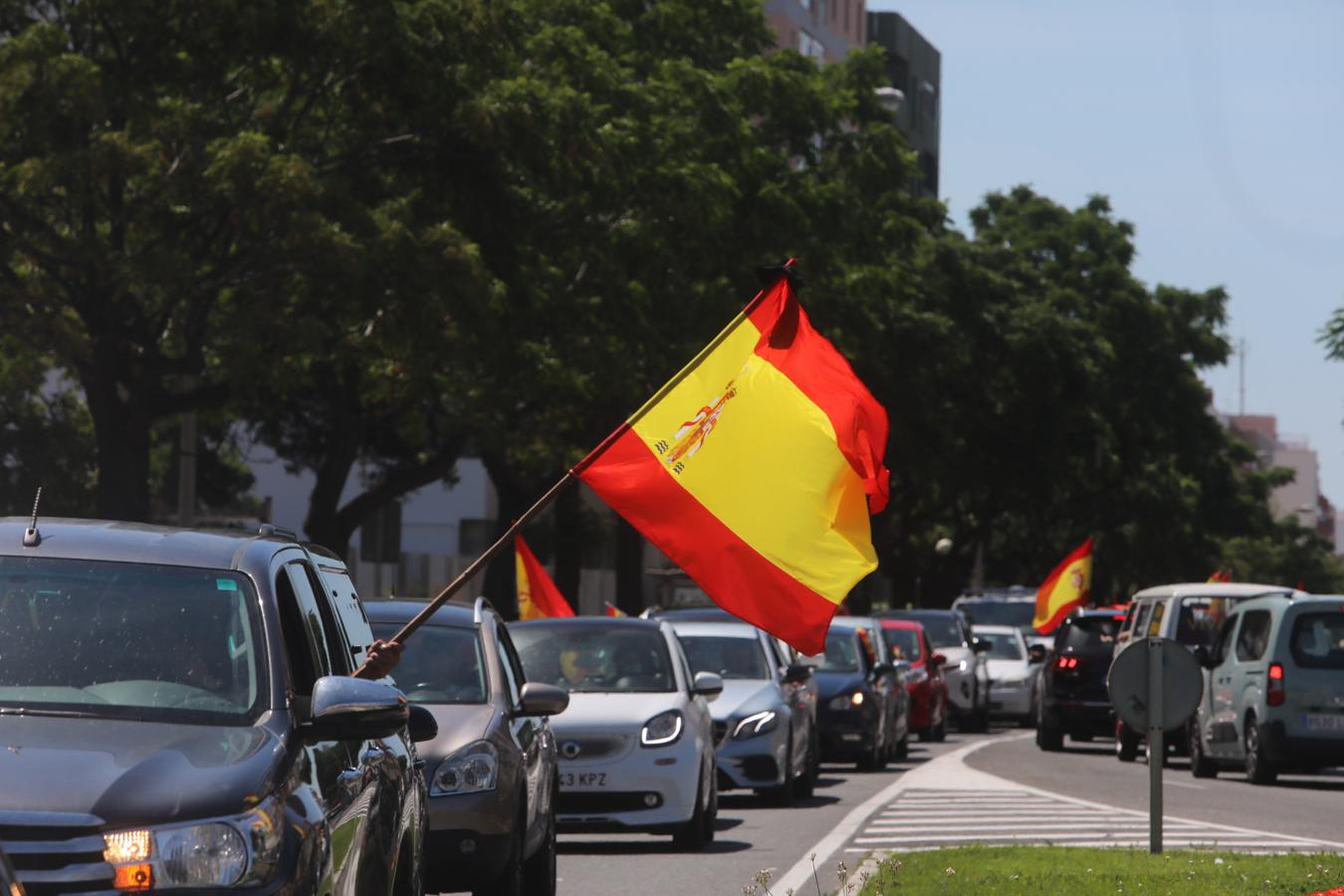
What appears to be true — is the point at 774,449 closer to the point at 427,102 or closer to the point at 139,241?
the point at 139,241

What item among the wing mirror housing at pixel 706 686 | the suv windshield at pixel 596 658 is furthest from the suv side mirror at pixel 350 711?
the wing mirror housing at pixel 706 686

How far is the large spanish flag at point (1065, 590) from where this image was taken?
4762 centimetres

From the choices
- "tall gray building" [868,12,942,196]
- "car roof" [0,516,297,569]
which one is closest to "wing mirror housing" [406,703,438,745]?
"car roof" [0,516,297,569]

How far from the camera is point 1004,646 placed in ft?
160

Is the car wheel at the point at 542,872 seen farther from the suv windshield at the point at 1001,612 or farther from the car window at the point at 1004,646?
the suv windshield at the point at 1001,612

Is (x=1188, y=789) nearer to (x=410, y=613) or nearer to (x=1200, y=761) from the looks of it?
(x=1200, y=761)

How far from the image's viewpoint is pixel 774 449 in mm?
10602

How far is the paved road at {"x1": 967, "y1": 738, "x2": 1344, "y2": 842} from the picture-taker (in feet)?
68.7

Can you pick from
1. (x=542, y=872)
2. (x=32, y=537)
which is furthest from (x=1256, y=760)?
(x=32, y=537)

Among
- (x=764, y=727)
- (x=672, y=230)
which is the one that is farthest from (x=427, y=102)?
(x=764, y=727)

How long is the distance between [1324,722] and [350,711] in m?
20.5

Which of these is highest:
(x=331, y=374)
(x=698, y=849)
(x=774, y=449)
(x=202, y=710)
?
(x=331, y=374)

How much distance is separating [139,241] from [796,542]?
756 inches

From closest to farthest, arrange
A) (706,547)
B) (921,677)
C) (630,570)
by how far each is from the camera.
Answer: (706,547), (921,677), (630,570)
